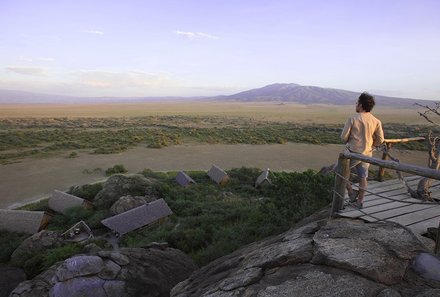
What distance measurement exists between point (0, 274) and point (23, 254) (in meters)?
1.30

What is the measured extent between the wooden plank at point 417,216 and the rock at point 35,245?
9867mm

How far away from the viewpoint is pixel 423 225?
434 centimetres

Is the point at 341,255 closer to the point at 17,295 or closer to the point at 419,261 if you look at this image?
the point at 419,261

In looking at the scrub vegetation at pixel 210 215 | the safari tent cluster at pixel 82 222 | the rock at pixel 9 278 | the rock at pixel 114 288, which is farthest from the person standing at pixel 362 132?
the safari tent cluster at pixel 82 222

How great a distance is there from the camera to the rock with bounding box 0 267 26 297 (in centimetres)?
767

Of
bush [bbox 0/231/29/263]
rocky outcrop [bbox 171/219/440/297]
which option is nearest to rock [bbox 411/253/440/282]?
rocky outcrop [bbox 171/219/440/297]

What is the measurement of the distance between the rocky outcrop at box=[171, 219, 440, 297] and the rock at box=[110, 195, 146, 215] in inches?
374

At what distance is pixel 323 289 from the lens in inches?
118

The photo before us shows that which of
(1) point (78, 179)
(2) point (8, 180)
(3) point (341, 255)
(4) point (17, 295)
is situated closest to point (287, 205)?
(3) point (341, 255)

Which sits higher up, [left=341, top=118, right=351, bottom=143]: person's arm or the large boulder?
[left=341, top=118, right=351, bottom=143]: person's arm

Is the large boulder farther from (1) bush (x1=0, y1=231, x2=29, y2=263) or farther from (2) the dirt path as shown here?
(2) the dirt path

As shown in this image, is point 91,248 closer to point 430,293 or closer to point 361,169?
point 361,169

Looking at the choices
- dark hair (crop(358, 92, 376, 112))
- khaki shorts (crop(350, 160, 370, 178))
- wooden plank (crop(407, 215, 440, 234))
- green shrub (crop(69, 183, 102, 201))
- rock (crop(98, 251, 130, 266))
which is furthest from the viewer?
green shrub (crop(69, 183, 102, 201))

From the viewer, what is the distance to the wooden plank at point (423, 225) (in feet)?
13.8
